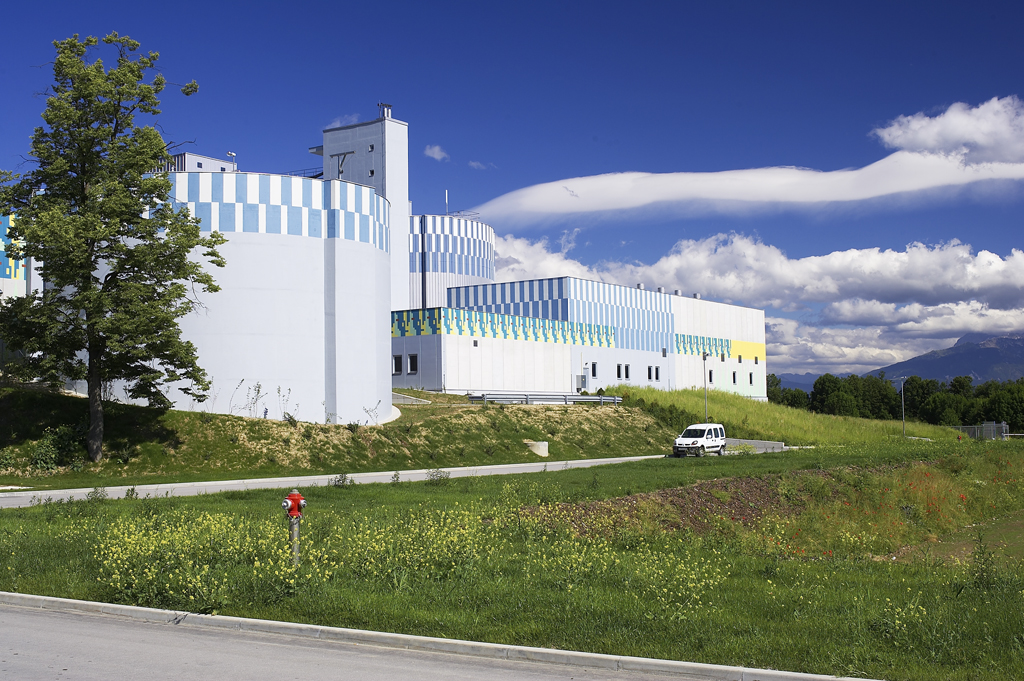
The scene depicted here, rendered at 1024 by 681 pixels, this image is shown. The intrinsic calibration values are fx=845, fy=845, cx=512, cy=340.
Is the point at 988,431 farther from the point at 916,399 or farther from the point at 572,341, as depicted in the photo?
the point at 916,399

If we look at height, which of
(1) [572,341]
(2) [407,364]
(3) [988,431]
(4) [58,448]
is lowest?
(3) [988,431]

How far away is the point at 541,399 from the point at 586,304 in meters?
23.1

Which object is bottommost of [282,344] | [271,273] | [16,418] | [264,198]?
[16,418]

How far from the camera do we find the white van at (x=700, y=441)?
42312 mm

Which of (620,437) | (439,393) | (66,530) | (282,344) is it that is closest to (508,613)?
(66,530)

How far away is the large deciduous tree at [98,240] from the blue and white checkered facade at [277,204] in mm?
7251

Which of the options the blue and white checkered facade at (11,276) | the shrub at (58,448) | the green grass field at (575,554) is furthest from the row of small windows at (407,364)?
the shrub at (58,448)

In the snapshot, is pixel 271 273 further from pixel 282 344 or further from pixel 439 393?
pixel 439 393

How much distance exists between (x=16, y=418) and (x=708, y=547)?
86.8ft

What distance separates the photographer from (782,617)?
934 centimetres

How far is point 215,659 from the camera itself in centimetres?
829

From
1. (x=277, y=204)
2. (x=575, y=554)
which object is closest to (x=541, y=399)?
(x=277, y=204)

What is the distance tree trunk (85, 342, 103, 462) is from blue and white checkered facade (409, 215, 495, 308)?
183 feet

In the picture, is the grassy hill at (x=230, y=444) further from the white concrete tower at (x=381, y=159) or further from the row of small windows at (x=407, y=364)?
the white concrete tower at (x=381, y=159)
